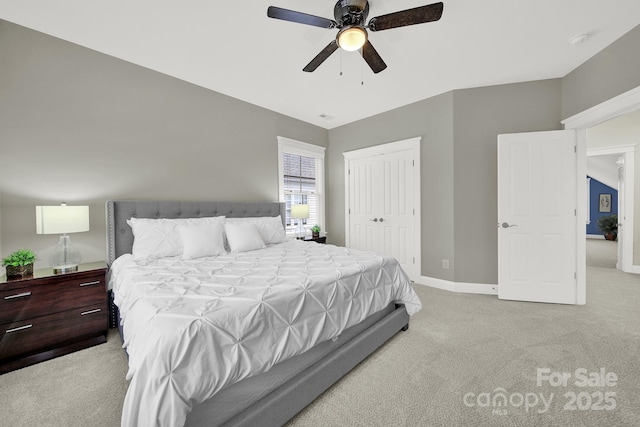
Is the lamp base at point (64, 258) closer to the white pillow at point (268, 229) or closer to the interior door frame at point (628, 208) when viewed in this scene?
the white pillow at point (268, 229)

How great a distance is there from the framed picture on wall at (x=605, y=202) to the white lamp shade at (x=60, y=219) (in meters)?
13.0

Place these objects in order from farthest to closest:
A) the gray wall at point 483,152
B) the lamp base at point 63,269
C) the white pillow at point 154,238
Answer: the gray wall at point 483,152 → the white pillow at point 154,238 → the lamp base at point 63,269

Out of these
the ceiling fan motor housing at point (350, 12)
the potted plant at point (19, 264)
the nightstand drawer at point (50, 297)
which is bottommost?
the nightstand drawer at point (50, 297)

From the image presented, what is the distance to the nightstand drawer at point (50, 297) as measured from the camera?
1.87 metres

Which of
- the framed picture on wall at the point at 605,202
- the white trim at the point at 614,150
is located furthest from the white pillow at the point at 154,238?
the framed picture on wall at the point at 605,202

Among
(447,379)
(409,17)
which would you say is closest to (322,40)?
(409,17)

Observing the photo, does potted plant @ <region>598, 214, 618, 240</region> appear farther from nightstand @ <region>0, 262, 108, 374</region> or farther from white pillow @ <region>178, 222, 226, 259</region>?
nightstand @ <region>0, 262, 108, 374</region>

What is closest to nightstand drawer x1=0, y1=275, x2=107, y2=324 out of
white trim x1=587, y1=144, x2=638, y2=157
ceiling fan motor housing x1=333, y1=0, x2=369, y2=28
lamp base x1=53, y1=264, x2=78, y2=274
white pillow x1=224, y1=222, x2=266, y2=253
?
lamp base x1=53, y1=264, x2=78, y2=274

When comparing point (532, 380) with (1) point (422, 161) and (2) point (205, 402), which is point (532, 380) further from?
(1) point (422, 161)

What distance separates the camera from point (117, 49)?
2.61 metres

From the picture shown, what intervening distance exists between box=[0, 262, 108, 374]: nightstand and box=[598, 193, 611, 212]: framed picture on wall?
42.3 ft

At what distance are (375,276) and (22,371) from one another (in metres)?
2.74

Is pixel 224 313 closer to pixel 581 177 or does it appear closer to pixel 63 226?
pixel 63 226

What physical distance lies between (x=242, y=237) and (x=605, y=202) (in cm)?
1168
